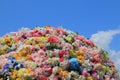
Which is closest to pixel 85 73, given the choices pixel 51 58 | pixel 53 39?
pixel 51 58

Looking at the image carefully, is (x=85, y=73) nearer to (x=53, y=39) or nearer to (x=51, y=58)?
(x=51, y=58)

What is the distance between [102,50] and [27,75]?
3.13 m

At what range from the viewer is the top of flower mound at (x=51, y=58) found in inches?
423

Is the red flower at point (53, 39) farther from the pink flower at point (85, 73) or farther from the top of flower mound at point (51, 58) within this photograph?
the pink flower at point (85, 73)

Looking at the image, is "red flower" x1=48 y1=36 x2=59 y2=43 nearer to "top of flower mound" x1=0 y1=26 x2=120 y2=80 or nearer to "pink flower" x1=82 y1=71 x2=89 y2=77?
"top of flower mound" x1=0 y1=26 x2=120 y2=80

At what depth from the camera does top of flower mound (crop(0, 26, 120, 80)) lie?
1074cm

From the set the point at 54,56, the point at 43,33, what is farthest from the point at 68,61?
the point at 43,33

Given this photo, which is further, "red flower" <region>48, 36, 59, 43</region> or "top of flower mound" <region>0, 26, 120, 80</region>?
"red flower" <region>48, 36, 59, 43</region>

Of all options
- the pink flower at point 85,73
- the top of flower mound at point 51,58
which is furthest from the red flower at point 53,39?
the pink flower at point 85,73

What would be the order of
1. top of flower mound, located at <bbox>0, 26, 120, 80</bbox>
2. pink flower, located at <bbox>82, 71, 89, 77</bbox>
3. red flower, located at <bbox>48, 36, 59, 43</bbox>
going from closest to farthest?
top of flower mound, located at <bbox>0, 26, 120, 80</bbox>, pink flower, located at <bbox>82, 71, 89, 77</bbox>, red flower, located at <bbox>48, 36, 59, 43</bbox>

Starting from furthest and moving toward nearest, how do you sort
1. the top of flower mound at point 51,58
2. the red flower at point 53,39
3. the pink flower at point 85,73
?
the red flower at point 53,39, the pink flower at point 85,73, the top of flower mound at point 51,58

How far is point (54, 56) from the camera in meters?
11.3

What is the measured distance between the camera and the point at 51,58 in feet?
36.6

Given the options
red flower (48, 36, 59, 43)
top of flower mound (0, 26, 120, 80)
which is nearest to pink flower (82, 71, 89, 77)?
top of flower mound (0, 26, 120, 80)
